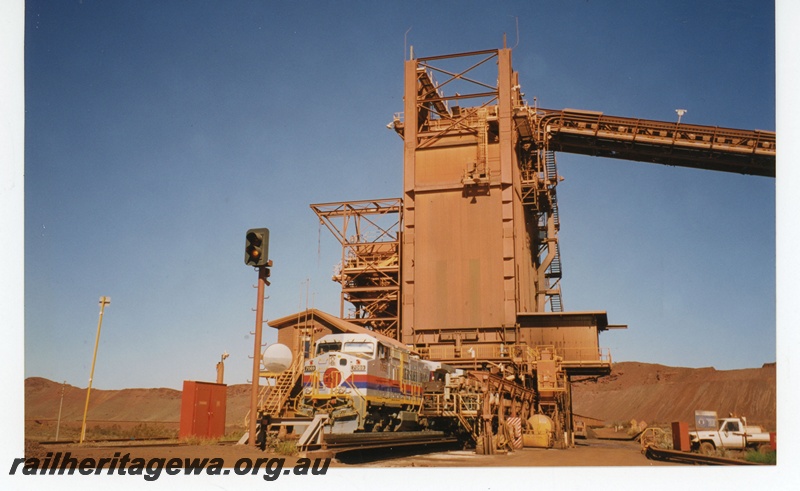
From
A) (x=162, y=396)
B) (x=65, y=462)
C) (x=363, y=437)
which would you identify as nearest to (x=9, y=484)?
(x=65, y=462)

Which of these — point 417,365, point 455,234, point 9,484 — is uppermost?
point 455,234

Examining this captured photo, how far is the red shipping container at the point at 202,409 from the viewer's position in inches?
922

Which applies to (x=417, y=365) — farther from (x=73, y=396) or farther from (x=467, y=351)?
(x=73, y=396)

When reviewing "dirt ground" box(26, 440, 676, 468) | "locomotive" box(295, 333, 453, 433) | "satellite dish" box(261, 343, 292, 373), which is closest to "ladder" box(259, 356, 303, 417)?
"satellite dish" box(261, 343, 292, 373)

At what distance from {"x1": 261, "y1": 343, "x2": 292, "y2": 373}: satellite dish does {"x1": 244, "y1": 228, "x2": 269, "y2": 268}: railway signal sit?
942cm

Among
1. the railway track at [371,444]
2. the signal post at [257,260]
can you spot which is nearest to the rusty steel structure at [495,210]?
the railway track at [371,444]

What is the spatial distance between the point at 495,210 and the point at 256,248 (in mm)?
27185

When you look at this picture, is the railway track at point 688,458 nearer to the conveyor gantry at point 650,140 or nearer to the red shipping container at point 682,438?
the red shipping container at point 682,438

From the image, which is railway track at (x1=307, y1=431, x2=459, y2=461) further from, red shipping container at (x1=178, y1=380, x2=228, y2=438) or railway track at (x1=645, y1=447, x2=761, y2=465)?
red shipping container at (x1=178, y1=380, x2=228, y2=438)

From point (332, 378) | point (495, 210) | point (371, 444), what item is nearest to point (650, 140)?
point (495, 210)

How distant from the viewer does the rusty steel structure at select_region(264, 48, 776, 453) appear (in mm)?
36656

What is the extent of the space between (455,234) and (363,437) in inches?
919

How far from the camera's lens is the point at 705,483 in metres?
14.0

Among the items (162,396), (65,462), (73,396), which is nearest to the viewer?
(65,462)
